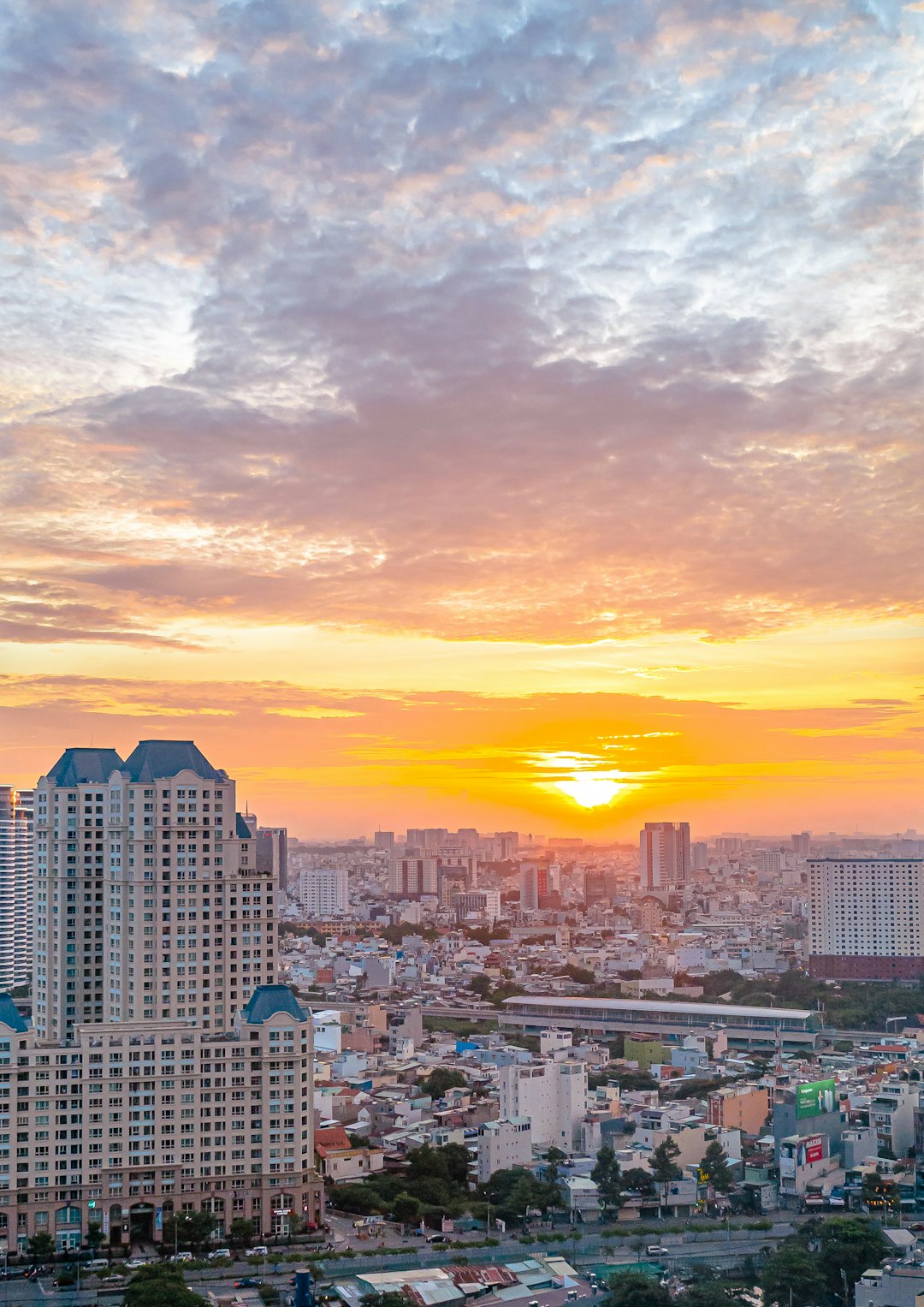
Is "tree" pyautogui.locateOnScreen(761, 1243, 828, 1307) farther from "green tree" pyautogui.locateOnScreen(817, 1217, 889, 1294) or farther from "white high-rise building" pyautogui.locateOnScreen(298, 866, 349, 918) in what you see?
"white high-rise building" pyautogui.locateOnScreen(298, 866, 349, 918)

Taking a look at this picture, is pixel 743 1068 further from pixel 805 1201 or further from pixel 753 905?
pixel 753 905

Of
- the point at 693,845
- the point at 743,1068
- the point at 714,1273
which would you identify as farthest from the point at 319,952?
the point at 693,845

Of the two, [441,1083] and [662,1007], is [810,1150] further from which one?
[662,1007]

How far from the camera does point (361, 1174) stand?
12.3 meters

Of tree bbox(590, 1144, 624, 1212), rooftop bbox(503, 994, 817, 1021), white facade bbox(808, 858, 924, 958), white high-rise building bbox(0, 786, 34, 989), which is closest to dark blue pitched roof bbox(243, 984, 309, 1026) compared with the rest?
tree bbox(590, 1144, 624, 1212)

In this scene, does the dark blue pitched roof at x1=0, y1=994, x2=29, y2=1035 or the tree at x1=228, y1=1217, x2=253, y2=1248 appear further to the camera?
the dark blue pitched roof at x1=0, y1=994, x2=29, y2=1035

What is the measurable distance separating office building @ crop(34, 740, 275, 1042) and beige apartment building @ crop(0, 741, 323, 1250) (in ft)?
0.04

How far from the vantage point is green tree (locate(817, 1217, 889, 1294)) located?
30.4 ft

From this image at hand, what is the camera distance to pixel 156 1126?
10.4 m

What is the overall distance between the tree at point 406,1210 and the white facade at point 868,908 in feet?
61.7

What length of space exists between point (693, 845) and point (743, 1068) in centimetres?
4412

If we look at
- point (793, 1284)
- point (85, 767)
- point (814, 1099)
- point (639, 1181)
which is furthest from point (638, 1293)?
point (85, 767)

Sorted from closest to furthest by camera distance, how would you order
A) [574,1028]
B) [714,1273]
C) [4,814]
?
[714,1273], [4,814], [574,1028]

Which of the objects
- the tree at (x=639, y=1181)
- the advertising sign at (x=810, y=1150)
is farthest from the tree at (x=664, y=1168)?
the advertising sign at (x=810, y=1150)
